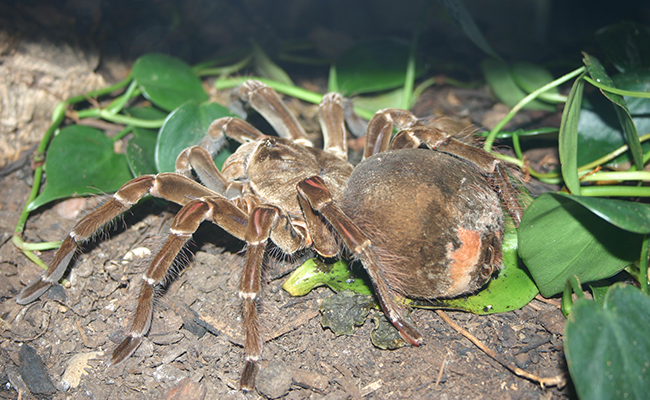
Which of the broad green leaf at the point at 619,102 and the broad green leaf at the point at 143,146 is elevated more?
the broad green leaf at the point at 619,102

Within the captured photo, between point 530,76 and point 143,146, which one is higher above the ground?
point 530,76

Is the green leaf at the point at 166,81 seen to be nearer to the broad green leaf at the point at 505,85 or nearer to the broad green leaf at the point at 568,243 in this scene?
the broad green leaf at the point at 505,85

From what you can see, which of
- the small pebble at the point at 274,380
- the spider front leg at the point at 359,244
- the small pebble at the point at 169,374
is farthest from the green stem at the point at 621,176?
the small pebble at the point at 169,374

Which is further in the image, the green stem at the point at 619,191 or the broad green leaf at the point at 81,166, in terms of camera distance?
the broad green leaf at the point at 81,166

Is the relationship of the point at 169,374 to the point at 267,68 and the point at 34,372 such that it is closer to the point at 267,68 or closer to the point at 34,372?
the point at 34,372

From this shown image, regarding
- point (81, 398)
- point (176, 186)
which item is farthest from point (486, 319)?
point (81, 398)

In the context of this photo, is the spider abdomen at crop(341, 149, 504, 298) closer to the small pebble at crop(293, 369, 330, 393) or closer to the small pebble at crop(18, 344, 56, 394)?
the small pebble at crop(293, 369, 330, 393)

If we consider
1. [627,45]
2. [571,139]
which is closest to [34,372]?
[571,139]
